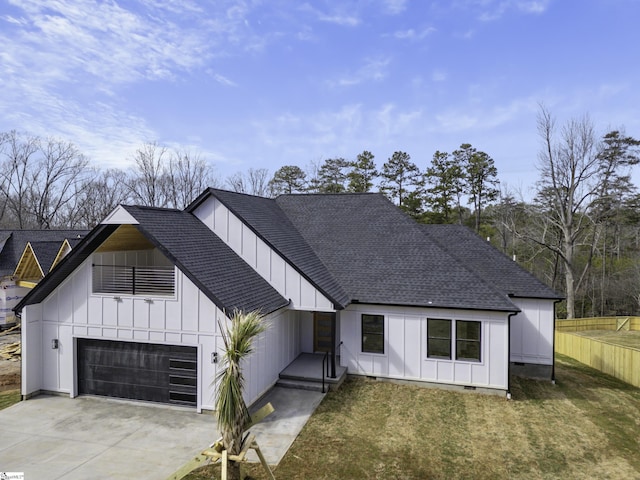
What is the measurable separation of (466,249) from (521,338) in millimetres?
3947

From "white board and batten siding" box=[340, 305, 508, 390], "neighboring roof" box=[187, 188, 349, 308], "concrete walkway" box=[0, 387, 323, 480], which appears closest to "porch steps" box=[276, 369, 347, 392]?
"concrete walkway" box=[0, 387, 323, 480]

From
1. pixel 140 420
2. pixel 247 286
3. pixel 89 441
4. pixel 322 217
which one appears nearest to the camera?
pixel 89 441

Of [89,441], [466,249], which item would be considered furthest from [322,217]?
[89,441]

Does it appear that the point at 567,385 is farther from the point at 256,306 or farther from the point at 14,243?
the point at 14,243

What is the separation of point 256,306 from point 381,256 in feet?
18.8

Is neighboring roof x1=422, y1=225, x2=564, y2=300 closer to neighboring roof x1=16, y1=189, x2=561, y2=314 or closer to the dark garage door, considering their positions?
neighboring roof x1=16, y1=189, x2=561, y2=314

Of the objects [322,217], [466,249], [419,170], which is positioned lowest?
[466,249]

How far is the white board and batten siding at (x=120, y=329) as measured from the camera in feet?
33.7

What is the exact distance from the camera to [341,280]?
1394 cm

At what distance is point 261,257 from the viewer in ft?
42.9

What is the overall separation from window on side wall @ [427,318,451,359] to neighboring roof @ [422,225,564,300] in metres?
3.12

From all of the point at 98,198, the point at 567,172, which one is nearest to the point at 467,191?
the point at 567,172

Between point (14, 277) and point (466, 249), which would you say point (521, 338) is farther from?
point (14, 277)

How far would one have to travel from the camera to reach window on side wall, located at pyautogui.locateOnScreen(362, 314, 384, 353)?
13.0m
